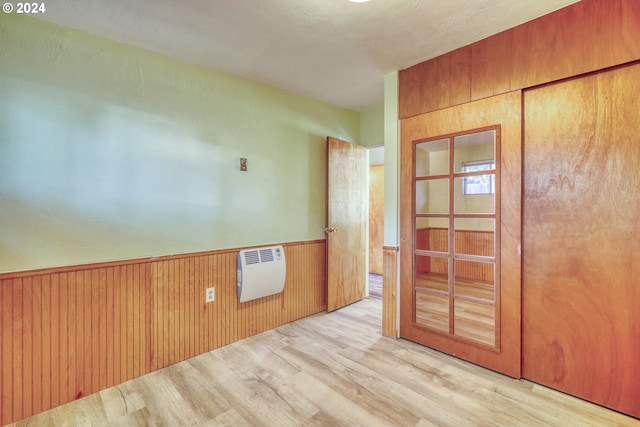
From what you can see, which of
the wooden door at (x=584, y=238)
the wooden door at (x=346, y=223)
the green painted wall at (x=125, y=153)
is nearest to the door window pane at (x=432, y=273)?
the wooden door at (x=584, y=238)

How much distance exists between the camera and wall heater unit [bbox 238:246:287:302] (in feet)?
8.27

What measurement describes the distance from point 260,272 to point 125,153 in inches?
57.0

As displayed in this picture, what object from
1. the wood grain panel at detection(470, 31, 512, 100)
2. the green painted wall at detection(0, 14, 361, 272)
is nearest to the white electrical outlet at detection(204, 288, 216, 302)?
the green painted wall at detection(0, 14, 361, 272)

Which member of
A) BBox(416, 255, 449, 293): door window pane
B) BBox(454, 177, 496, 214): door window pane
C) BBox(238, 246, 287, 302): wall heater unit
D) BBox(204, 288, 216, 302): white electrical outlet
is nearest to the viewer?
BBox(454, 177, 496, 214): door window pane

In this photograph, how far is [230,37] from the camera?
196cm

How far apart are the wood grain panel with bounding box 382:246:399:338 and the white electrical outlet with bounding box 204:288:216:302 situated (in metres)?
1.59

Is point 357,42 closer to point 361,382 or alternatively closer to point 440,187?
point 440,187

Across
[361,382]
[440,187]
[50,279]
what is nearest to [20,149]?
[50,279]

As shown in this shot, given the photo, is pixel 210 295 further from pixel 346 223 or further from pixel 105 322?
pixel 346 223

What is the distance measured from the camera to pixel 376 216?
539 centimetres

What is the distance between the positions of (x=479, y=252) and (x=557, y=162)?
797 mm

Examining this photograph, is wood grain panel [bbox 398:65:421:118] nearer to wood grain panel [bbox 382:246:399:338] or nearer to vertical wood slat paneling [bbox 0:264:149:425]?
wood grain panel [bbox 382:246:399:338]

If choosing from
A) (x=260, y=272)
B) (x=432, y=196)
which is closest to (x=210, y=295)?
(x=260, y=272)

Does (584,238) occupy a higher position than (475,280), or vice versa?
(584,238)
